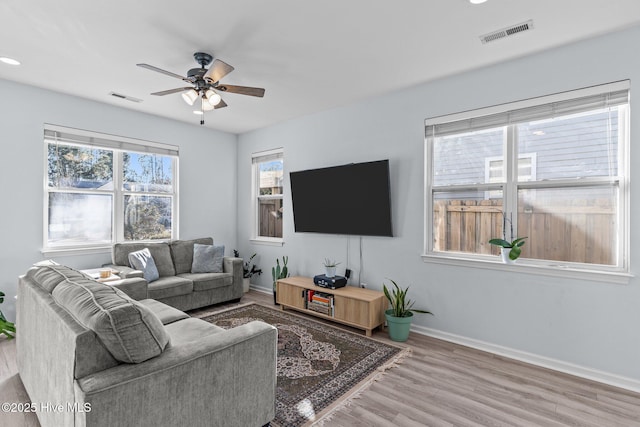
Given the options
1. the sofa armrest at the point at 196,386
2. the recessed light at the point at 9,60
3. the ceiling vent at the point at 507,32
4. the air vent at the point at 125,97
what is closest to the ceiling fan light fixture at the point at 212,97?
the air vent at the point at 125,97

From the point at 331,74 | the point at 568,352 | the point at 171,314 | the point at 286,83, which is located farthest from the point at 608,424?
the point at 286,83

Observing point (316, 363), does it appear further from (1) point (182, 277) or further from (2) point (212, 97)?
(2) point (212, 97)

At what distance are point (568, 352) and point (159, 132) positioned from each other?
5.33m

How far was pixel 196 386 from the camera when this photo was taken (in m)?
1.52

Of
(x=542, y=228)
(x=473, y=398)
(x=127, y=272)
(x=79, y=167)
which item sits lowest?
(x=473, y=398)

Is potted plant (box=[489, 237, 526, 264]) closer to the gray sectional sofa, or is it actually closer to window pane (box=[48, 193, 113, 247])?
the gray sectional sofa

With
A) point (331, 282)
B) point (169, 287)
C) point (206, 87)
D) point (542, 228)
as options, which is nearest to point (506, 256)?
point (542, 228)

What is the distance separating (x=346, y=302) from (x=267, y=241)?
2070 millimetres

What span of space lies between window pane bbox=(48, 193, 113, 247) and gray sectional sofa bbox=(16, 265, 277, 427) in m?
2.38

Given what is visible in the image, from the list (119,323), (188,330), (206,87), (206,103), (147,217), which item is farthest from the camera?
(147,217)

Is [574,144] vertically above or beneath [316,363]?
above

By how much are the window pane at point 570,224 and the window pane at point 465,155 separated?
17.5 inches

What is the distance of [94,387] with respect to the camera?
4.08 feet

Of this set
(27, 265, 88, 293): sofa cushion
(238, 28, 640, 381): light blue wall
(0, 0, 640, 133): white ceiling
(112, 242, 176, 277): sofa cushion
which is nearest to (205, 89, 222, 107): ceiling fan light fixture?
(0, 0, 640, 133): white ceiling
